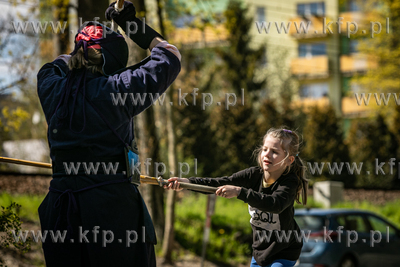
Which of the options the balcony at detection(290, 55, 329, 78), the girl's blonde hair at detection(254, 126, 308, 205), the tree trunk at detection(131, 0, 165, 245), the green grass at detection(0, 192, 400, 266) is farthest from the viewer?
the balcony at detection(290, 55, 329, 78)

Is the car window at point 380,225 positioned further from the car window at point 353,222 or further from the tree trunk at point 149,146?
the tree trunk at point 149,146

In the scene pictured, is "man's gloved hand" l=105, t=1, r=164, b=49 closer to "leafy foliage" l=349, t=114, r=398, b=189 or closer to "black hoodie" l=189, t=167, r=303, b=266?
"black hoodie" l=189, t=167, r=303, b=266

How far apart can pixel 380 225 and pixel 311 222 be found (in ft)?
6.26

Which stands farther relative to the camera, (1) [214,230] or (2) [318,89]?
(2) [318,89]

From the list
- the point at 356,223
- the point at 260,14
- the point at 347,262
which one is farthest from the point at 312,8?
the point at 347,262

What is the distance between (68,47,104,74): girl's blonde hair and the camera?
277cm

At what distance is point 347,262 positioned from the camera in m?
9.16

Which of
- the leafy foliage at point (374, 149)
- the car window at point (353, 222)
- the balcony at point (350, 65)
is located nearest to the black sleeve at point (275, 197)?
the car window at point (353, 222)

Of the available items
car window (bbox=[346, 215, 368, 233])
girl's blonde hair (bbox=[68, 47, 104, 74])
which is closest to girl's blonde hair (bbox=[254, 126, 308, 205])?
girl's blonde hair (bbox=[68, 47, 104, 74])

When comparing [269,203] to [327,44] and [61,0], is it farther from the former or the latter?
[327,44]

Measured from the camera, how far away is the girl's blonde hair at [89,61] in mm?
2766

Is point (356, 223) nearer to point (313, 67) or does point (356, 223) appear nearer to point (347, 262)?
point (347, 262)

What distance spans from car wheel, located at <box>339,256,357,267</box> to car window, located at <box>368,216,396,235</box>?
108 centimetres

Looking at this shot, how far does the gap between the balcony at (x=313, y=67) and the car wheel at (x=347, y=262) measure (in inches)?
1096
